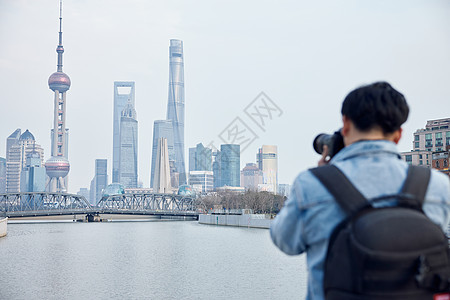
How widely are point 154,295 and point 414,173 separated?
16.8 meters

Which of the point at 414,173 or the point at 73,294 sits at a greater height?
the point at 414,173

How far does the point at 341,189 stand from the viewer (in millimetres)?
2252

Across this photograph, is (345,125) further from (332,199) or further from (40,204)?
(40,204)

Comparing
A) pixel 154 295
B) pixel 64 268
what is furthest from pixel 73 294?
pixel 64 268

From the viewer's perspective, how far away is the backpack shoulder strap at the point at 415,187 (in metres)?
2.24

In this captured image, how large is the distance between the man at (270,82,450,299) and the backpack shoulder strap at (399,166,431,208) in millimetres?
27

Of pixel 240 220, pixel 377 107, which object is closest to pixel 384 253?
pixel 377 107

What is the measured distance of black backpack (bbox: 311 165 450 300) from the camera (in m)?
2.11

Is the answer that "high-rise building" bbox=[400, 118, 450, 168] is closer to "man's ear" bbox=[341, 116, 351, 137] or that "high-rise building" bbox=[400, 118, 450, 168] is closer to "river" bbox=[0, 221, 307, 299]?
"river" bbox=[0, 221, 307, 299]

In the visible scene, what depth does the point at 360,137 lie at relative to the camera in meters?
2.48

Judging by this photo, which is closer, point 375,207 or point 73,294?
point 375,207

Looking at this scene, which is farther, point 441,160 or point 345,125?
point 441,160

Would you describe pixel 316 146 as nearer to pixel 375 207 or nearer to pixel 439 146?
Result: pixel 375 207

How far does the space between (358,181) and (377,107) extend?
0.36 metres
